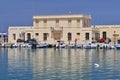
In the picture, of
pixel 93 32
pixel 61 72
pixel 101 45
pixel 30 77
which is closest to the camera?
pixel 30 77

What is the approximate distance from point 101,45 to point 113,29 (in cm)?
905

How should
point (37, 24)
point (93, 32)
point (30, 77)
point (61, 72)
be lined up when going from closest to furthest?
point (30, 77) < point (61, 72) < point (93, 32) < point (37, 24)

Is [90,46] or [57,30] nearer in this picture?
[90,46]

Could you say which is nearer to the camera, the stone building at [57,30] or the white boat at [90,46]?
the white boat at [90,46]

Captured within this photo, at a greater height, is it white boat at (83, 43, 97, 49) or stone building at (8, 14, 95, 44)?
stone building at (8, 14, 95, 44)

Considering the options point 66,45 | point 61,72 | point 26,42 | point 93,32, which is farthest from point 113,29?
point 61,72

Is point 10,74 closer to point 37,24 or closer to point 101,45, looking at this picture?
point 101,45

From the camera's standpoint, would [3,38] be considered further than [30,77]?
Yes

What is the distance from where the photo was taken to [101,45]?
87.2 m

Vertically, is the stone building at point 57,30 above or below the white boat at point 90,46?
above

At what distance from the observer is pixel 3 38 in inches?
4469

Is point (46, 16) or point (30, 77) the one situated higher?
point (46, 16)

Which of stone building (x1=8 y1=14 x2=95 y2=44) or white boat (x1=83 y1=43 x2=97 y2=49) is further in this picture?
stone building (x1=8 y1=14 x2=95 y2=44)

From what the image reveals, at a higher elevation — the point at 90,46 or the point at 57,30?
the point at 57,30
